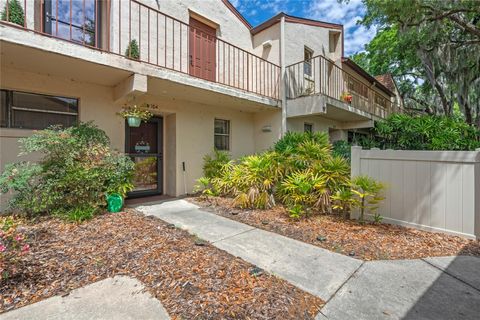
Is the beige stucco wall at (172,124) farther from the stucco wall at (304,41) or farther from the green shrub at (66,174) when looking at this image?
the stucco wall at (304,41)

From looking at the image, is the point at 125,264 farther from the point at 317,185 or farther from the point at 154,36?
the point at 154,36

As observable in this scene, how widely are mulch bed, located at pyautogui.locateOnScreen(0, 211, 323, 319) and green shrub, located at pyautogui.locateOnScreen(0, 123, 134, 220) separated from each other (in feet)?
2.11

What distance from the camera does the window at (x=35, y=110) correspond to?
457 cm

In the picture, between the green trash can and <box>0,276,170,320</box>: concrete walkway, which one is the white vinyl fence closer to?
<box>0,276,170,320</box>: concrete walkway

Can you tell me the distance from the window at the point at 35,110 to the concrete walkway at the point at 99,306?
4.18m

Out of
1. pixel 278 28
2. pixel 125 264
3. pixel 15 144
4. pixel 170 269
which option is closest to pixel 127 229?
pixel 125 264

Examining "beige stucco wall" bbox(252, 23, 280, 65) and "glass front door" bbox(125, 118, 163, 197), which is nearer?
"glass front door" bbox(125, 118, 163, 197)

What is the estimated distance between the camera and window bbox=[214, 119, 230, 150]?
26.2 feet

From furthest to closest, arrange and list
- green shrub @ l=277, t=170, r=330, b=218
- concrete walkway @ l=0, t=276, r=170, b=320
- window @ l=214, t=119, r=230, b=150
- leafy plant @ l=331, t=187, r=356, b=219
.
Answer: window @ l=214, t=119, r=230, b=150, green shrub @ l=277, t=170, r=330, b=218, leafy plant @ l=331, t=187, r=356, b=219, concrete walkway @ l=0, t=276, r=170, b=320

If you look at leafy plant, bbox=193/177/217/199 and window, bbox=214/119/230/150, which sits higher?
window, bbox=214/119/230/150

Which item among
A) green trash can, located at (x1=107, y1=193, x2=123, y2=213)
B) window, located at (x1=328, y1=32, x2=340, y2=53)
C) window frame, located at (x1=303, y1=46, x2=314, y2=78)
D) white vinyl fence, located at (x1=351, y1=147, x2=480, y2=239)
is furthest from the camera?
window, located at (x1=328, y1=32, x2=340, y2=53)

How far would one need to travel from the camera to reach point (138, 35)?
6.01 m

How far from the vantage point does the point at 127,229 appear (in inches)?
154

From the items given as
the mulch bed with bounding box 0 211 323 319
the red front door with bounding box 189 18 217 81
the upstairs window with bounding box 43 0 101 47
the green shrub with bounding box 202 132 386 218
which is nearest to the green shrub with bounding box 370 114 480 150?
the green shrub with bounding box 202 132 386 218
